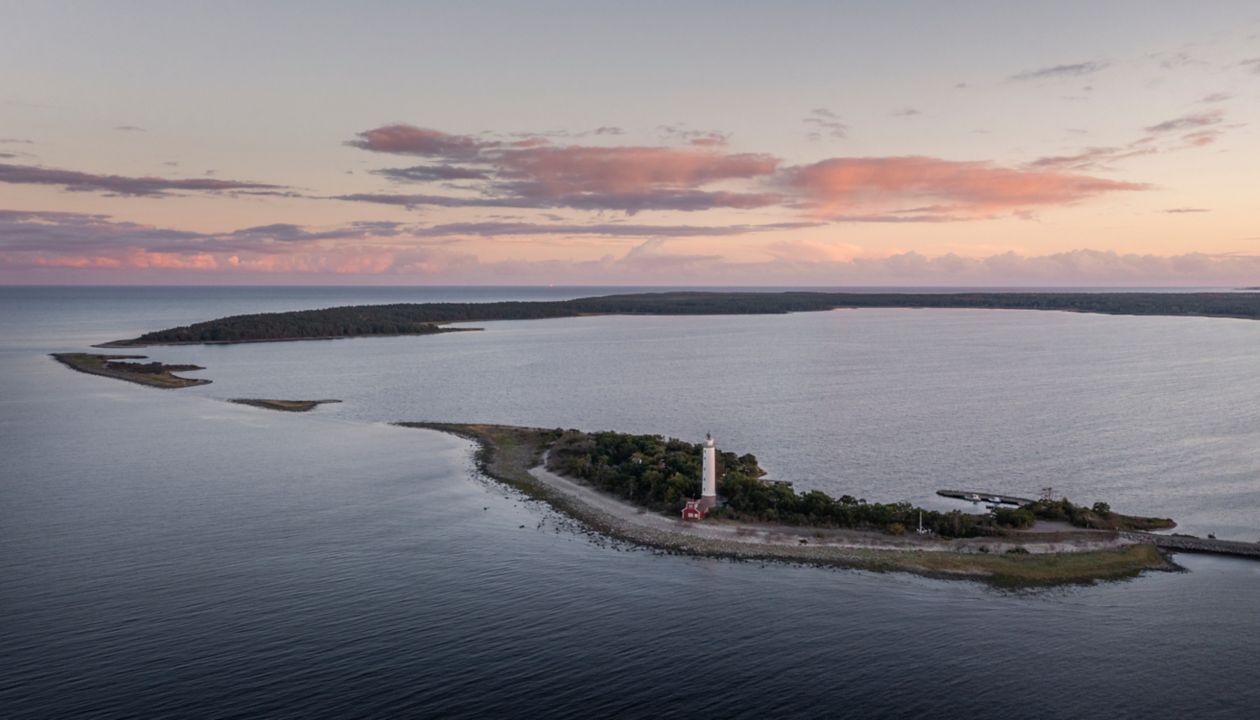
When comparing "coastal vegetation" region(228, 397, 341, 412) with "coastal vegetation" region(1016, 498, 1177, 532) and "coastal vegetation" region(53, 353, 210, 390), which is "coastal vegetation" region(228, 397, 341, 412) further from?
"coastal vegetation" region(1016, 498, 1177, 532)

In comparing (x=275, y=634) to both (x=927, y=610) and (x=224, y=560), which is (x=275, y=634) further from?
(x=927, y=610)

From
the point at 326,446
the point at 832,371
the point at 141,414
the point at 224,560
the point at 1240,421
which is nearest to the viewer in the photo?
the point at 224,560

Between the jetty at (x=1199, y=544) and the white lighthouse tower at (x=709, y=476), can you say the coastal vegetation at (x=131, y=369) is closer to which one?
the white lighthouse tower at (x=709, y=476)

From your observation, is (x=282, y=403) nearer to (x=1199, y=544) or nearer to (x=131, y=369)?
(x=131, y=369)

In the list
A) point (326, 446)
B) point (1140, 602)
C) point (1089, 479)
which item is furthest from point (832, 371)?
point (1140, 602)

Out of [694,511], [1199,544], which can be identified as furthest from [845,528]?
[1199,544]
